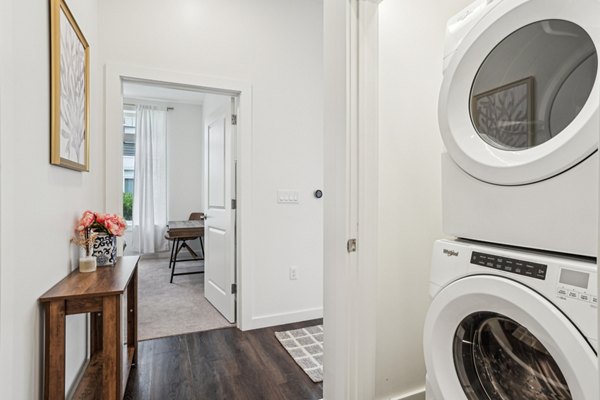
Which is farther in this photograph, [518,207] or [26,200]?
[26,200]

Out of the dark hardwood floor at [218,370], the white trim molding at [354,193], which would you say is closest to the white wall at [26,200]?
the dark hardwood floor at [218,370]

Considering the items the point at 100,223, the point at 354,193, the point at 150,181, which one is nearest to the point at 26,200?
the point at 100,223

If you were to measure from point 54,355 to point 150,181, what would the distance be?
15.2ft

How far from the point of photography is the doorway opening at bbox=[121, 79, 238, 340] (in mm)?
3061

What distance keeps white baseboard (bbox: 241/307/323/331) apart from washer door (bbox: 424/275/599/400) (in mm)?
1807

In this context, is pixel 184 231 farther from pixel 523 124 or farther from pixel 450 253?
pixel 523 124

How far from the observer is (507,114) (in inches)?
41.3

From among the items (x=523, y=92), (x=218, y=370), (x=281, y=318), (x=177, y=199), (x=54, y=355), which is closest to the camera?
(x=523, y=92)

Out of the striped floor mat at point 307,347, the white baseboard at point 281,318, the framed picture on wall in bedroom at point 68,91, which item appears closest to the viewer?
the framed picture on wall in bedroom at point 68,91

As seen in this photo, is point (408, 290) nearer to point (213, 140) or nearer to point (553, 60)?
point (553, 60)

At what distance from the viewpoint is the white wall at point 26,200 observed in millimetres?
993

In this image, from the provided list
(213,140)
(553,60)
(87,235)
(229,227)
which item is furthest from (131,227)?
(553,60)

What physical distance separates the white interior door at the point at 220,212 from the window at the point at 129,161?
2603mm

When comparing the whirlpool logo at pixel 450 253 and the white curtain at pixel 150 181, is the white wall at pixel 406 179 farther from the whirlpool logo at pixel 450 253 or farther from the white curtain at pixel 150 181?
the white curtain at pixel 150 181
